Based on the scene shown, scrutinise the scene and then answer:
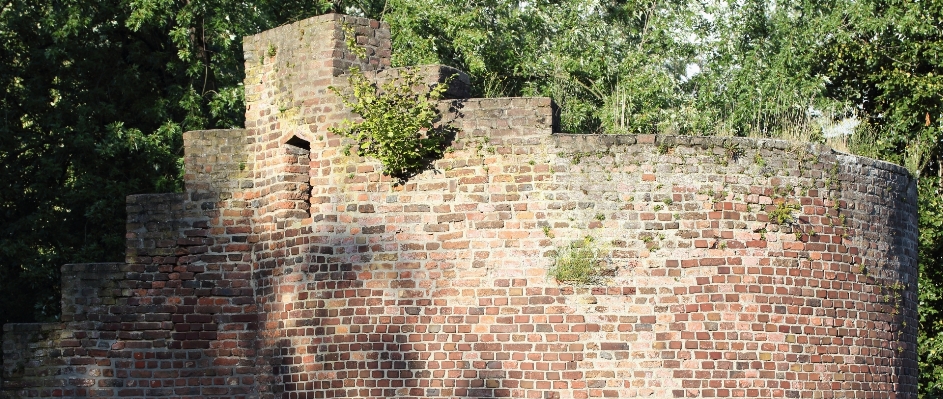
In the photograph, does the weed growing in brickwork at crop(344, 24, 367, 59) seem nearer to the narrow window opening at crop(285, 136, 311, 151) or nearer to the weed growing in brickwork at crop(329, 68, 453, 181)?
the weed growing in brickwork at crop(329, 68, 453, 181)

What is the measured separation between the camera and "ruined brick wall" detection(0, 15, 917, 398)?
1291cm

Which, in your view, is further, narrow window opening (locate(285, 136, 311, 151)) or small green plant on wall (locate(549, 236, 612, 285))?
narrow window opening (locate(285, 136, 311, 151))

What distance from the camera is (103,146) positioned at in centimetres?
2058

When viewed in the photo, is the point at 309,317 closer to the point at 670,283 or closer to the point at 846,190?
the point at 670,283

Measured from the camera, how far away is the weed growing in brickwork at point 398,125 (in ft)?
44.1

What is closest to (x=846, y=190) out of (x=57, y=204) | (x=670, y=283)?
(x=670, y=283)

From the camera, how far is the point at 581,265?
12938mm

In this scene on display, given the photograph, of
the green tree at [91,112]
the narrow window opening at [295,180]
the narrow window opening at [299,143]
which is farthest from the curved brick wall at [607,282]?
the green tree at [91,112]

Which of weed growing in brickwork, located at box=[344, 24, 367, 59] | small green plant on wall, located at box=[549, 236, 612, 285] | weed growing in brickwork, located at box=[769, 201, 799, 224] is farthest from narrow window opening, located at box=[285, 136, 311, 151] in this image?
weed growing in brickwork, located at box=[769, 201, 799, 224]

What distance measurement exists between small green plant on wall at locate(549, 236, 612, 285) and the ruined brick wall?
71 millimetres

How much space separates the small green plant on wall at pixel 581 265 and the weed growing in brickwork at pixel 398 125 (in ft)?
5.22

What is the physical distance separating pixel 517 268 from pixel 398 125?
71.5 inches

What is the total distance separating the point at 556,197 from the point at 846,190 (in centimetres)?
293

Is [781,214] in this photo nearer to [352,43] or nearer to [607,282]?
[607,282]
